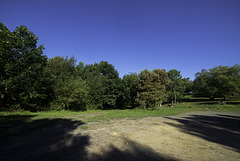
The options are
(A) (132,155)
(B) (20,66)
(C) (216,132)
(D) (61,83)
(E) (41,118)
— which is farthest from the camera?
(D) (61,83)

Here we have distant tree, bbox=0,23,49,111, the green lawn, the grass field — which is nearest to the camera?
the green lawn

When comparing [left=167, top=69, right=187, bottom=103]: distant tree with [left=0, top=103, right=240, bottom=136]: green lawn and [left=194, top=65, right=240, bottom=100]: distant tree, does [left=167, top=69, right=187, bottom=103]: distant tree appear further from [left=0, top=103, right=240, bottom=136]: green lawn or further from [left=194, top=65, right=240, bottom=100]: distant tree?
[left=0, top=103, right=240, bottom=136]: green lawn

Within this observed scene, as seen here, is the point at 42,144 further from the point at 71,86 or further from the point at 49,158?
the point at 71,86

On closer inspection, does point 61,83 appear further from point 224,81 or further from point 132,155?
point 224,81

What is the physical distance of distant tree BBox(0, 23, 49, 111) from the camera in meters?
11.7

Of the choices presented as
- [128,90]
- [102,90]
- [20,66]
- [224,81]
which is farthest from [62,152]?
[224,81]

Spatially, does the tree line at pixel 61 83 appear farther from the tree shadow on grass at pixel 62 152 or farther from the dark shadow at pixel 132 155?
the dark shadow at pixel 132 155

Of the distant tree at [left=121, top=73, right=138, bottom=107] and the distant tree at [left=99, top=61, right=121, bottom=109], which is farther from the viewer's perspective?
the distant tree at [left=121, top=73, right=138, bottom=107]

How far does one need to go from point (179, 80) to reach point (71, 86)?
143 ft

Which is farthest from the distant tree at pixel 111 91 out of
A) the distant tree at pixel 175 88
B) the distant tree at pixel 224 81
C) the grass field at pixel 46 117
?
the distant tree at pixel 224 81

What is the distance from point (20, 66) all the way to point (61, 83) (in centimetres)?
694

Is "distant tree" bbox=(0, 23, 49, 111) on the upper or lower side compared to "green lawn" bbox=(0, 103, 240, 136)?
upper

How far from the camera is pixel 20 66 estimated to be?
42.9 ft

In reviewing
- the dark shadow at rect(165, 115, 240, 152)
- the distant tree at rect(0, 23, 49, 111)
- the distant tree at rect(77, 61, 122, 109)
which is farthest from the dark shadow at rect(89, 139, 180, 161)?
the distant tree at rect(77, 61, 122, 109)
